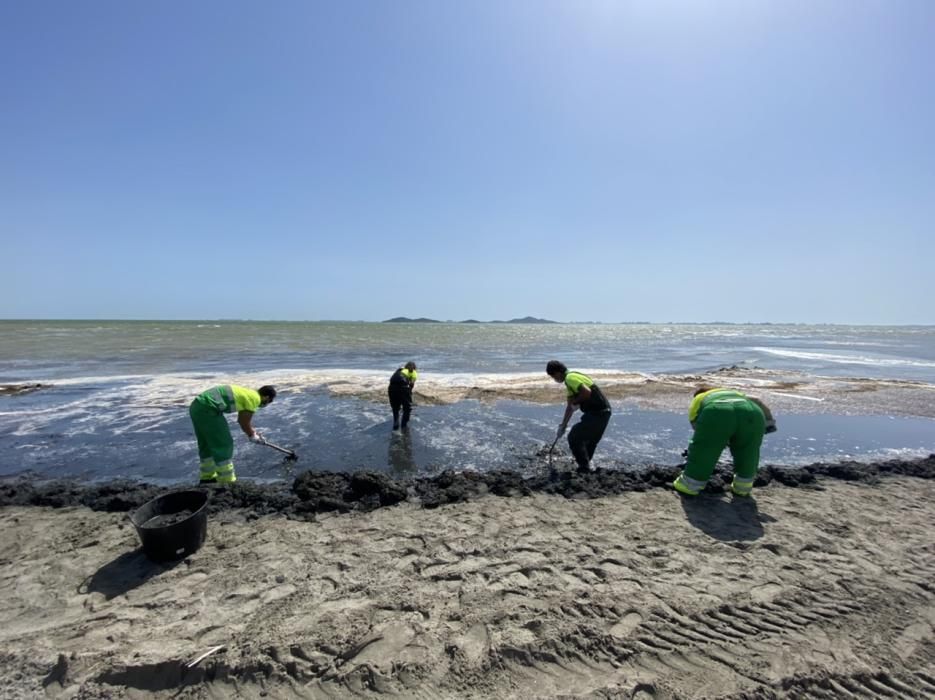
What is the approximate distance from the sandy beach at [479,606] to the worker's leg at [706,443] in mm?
494

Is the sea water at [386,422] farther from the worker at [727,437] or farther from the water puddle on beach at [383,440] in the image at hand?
the worker at [727,437]

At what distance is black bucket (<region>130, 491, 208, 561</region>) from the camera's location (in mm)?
4041

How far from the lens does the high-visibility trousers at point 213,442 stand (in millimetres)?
6039

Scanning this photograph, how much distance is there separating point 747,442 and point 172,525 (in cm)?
625

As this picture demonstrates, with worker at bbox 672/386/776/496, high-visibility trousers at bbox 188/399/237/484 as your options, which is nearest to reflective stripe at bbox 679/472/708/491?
worker at bbox 672/386/776/496

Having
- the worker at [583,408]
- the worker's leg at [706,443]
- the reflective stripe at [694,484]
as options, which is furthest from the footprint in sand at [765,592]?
the worker at [583,408]

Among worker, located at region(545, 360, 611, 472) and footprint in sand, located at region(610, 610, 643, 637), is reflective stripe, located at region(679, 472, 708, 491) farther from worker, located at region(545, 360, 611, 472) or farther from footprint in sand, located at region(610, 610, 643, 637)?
footprint in sand, located at region(610, 610, 643, 637)

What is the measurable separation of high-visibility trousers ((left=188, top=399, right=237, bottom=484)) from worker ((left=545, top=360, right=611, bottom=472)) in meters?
4.70

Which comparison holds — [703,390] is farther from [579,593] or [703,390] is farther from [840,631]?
[579,593]

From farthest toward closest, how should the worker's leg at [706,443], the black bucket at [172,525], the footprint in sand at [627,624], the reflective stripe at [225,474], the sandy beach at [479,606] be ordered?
the reflective stripe at [225,474], the worker's leg at [706,443], the black bucket at [172,525], the footprint in sand at [627,624], the sandy beach at [479,606]

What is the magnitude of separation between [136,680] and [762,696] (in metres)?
3.86

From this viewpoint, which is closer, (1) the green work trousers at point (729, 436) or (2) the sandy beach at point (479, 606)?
(2) the sandy beach at point (479, 606)

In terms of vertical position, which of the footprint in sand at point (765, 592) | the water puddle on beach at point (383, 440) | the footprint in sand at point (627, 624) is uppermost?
the footprint in sand at point (765, 592)

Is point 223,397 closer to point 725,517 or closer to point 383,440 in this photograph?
point 383,440
